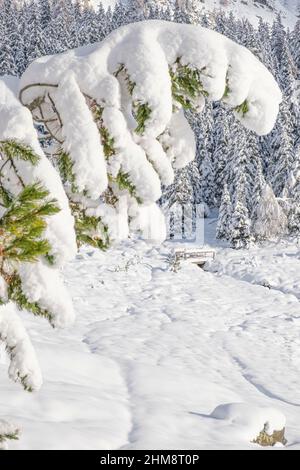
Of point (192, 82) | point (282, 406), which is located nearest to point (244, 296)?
point (282, 406)

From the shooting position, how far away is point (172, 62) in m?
3.25

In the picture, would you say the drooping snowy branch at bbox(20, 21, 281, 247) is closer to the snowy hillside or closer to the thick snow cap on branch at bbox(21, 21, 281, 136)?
the thick snow cap on branch at bbox(21, 21, 281, 136)

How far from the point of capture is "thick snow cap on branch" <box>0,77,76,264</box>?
264cm

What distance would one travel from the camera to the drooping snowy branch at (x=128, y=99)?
118 inches

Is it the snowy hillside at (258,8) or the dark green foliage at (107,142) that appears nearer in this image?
the dark green foliage at (107,142)

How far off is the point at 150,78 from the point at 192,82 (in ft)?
1.26

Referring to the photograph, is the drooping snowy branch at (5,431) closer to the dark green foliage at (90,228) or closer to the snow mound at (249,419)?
the dark green foliage at (90,228)

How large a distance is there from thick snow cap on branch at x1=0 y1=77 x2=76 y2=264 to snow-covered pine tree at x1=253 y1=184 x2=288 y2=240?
111ft

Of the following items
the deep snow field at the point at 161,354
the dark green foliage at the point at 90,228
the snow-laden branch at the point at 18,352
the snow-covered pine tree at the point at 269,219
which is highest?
the dark green foliage at the point at 90,228

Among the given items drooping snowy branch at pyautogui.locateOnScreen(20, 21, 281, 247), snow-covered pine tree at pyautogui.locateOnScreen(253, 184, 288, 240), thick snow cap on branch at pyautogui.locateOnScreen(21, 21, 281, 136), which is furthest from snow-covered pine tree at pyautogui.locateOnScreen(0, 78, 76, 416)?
snow-covered pine tree at pyautogui.locateOnScreen(253, 184, 288, 240)

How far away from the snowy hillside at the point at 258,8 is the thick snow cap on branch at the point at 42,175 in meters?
160

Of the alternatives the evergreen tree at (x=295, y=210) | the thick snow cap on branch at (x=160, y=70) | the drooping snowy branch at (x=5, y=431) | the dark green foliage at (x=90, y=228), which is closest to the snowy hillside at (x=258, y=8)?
the evergreen tree at (x=295, y=210)
